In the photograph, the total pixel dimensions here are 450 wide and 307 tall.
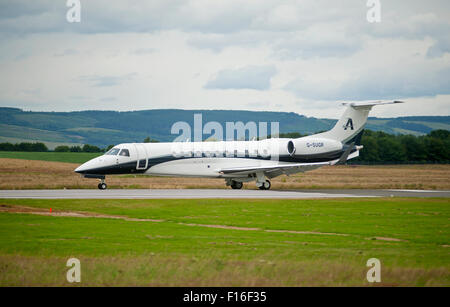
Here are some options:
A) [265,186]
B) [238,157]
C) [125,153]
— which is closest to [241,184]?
[265,186]

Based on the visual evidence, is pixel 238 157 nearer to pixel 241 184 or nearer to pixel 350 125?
pixel 241 184

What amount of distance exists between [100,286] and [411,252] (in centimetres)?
911

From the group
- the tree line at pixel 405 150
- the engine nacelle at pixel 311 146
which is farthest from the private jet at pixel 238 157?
the tree line at pixel 405 150

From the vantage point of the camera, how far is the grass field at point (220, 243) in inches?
588

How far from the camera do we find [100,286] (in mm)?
14078

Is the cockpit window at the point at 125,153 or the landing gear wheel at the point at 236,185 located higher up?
the cockpit window at the point at 125,153

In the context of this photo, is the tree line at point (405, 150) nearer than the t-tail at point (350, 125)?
No

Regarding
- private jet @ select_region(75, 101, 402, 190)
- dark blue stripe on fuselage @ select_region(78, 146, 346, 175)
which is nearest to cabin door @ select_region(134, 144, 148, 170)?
private jet @ select_region(75, 101, 402, 190)

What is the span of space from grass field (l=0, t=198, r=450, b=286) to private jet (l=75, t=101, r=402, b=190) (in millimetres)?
10783

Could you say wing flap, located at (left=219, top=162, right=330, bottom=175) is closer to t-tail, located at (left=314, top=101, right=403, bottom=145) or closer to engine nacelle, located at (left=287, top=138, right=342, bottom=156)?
engine nacelle, located at (left=287, top=138, right=342, bottom=156)

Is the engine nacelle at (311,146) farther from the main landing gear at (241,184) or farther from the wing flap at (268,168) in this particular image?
the main landing gear at (241,184)

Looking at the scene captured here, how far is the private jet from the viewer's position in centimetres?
4359

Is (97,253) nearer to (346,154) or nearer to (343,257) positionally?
(343,257)

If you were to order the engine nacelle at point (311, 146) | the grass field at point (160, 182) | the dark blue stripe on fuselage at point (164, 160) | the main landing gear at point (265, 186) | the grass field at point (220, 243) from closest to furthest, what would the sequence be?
1. the grass field at point (220, 243)
2. the dark blue stripe on fuselage at point (164, 160)
3. the main landing gear at point (265, 186)
4. the engine nacelle at point (311, 146)
5. the grass field at point (160, 182)
